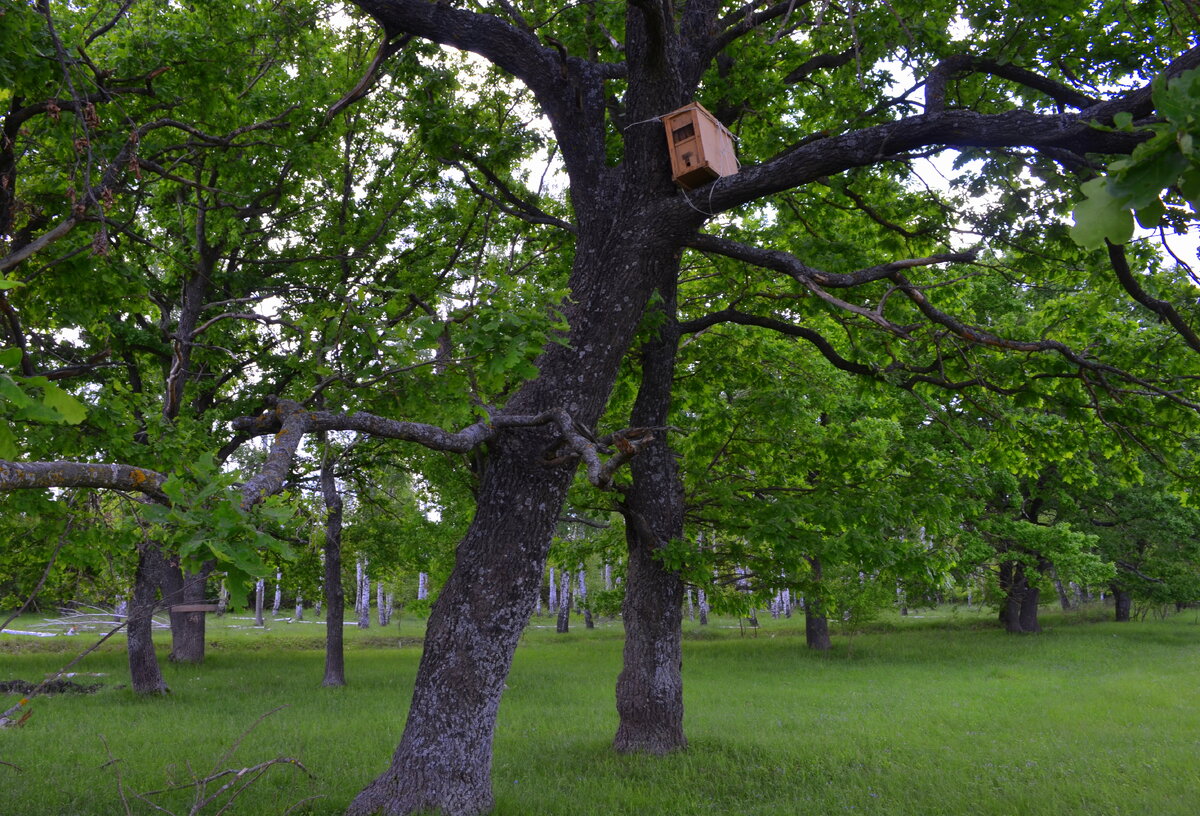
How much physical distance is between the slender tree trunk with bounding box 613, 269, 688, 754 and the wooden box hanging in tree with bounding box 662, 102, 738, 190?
307 cm

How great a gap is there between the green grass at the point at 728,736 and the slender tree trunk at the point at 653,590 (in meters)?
0.48

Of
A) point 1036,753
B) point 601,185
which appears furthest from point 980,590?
point 601,185

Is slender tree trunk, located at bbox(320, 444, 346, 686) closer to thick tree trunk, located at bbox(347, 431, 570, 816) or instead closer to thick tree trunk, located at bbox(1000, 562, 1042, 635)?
thick tree trunk, located at bbox(347, 431, 570, 816)

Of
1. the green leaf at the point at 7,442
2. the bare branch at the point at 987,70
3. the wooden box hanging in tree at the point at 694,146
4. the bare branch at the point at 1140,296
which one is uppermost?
the bare branch at the point at 987,70

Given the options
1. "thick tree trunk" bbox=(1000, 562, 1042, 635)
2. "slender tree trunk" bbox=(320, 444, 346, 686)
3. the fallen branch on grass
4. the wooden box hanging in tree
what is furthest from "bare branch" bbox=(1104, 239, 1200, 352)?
"thick tree trunk" bbox=(1000, 562, 1042, 635)

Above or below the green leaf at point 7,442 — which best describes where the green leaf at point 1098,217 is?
above

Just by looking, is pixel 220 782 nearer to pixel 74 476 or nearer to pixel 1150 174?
pixel 74 476

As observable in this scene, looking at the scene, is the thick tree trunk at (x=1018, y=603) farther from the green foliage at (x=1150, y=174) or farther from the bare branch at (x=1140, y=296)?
the green foliage at (x=1150, y=174)

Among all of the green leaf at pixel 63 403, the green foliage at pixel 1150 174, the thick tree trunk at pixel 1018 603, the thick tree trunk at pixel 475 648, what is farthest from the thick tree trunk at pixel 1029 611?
the green leaf at pixel 63 403

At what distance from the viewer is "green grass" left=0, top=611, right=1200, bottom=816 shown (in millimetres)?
7141

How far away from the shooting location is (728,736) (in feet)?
34.0

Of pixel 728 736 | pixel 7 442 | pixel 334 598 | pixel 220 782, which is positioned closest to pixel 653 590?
pixel 728 736

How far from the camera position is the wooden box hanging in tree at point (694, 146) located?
5363 mm

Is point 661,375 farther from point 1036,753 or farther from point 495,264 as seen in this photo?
point 1036,753
